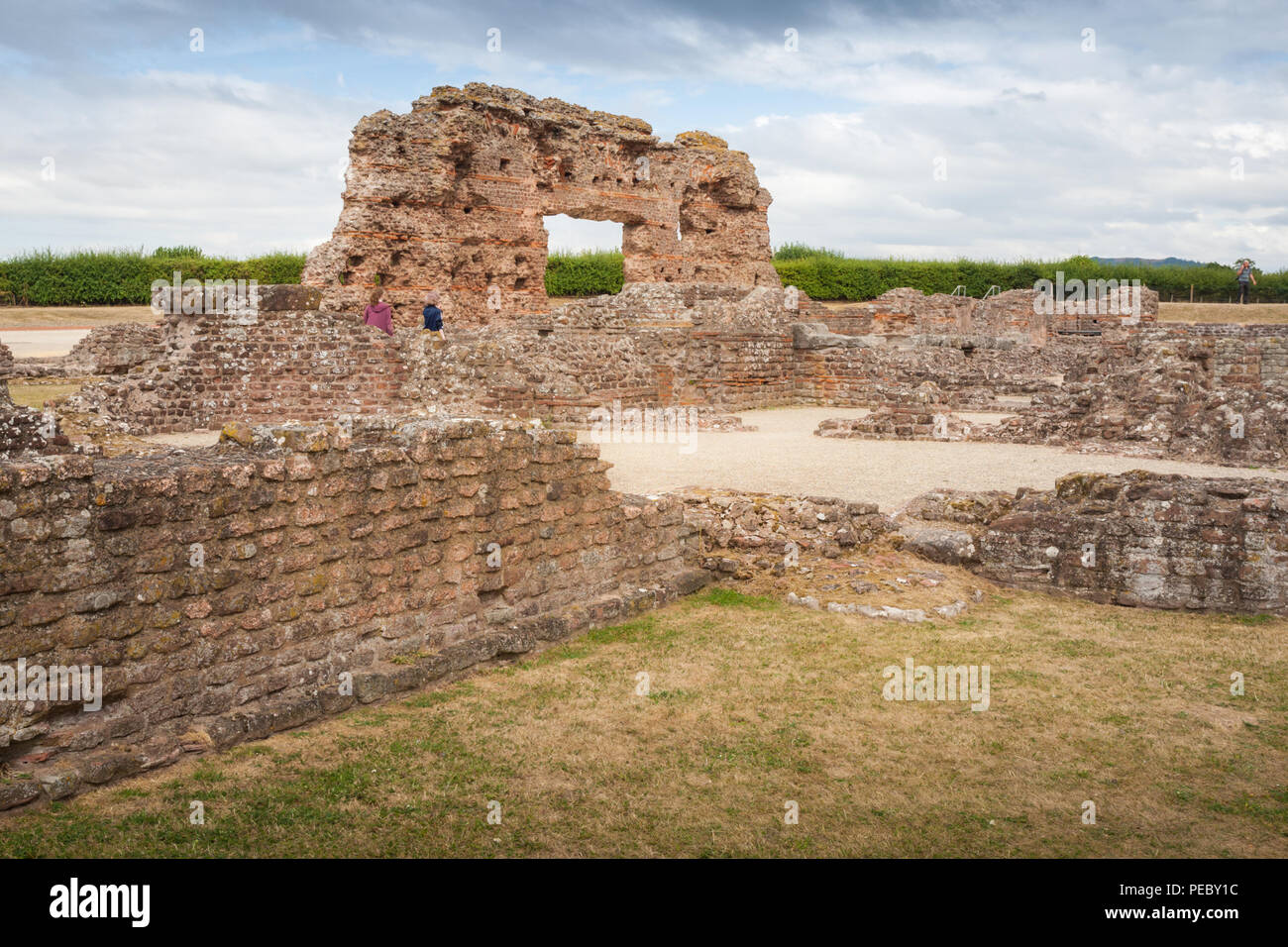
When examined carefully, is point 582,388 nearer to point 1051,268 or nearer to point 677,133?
point 677,133

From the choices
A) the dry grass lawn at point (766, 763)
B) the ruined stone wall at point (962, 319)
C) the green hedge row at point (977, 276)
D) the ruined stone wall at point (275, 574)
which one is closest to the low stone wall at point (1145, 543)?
the dry grass lawn at point (766, 763)

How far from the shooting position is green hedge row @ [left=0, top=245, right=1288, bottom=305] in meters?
35.7

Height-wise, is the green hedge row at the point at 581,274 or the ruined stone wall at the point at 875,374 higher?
the green hedge row at the point at 581,274

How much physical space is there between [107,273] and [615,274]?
17596mm

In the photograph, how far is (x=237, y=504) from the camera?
4.55 m

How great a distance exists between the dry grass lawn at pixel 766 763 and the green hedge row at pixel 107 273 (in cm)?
3291

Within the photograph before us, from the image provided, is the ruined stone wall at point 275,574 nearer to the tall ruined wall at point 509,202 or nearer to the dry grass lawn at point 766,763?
the dry grass lawn at point 766,763

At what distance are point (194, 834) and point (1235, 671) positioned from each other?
5252 millimetres

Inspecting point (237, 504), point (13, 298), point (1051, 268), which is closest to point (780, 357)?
point (237, 504)

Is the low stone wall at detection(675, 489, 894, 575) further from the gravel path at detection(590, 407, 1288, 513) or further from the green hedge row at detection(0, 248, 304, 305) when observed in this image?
the green hedge row at detection(0, 248, 304, 305)

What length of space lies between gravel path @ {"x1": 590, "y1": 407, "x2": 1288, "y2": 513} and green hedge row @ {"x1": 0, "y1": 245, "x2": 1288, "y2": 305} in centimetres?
2343

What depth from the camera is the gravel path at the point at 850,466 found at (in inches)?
384

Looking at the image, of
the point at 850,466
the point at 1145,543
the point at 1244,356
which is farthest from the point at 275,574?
the point at 1244,356

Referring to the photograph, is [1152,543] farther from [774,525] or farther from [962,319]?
[962,319]
